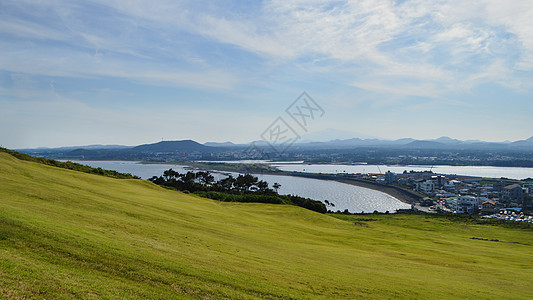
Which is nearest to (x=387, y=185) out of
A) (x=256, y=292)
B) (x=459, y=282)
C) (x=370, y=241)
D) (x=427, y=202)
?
(x=427, y=202)

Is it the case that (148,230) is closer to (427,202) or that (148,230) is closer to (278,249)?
(278,249)

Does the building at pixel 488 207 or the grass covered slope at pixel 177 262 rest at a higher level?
the grass covered slope at pixel 177 262

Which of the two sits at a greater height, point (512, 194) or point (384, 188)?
point (512, 194)

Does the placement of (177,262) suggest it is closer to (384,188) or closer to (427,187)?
(427,187)

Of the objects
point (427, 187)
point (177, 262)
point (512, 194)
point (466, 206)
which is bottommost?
point (466, 206)

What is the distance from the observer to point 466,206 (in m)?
86.2

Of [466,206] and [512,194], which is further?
[512,194]

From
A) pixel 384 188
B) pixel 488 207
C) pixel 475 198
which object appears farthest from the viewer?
pixel 384 188

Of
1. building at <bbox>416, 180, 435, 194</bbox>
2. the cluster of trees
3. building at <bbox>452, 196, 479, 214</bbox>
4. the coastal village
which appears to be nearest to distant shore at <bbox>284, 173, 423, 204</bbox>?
the coastal village

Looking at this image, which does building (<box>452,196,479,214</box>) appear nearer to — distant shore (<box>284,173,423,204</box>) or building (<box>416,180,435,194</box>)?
distant shore (<box>284,173,423,204</box>)

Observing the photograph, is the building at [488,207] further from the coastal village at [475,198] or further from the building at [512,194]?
the building at [512,194]

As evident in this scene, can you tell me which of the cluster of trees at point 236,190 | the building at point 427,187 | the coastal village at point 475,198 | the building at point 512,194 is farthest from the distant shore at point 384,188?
the cluster of trees at point 236,190

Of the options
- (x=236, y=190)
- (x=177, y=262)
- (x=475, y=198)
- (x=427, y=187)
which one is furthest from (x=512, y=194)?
(x=177, y=262)

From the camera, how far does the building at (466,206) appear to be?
84.5 metres
